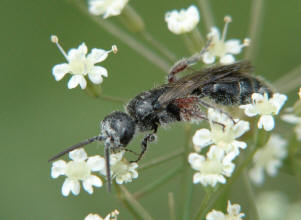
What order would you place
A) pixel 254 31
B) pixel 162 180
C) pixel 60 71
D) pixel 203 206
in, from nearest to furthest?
pixel 203 206
pixel 60 71
pixel 162 180
pixel 254 31

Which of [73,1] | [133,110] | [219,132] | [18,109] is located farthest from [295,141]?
[18,109]

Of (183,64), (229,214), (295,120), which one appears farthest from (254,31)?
(229,214)

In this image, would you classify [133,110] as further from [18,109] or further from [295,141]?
[18,109]

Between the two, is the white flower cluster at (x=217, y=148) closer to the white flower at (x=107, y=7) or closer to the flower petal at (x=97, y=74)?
the flower petal at (x=97, y=74)

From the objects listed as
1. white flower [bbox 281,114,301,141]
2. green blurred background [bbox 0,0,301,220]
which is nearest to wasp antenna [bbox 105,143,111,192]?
white flower [bbox 281,114,301,141]

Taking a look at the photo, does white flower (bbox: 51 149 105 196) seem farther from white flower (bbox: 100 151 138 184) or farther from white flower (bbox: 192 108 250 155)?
white flower (bbox: 192 108 250 155)

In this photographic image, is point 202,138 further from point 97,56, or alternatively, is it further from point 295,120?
point 97,56
